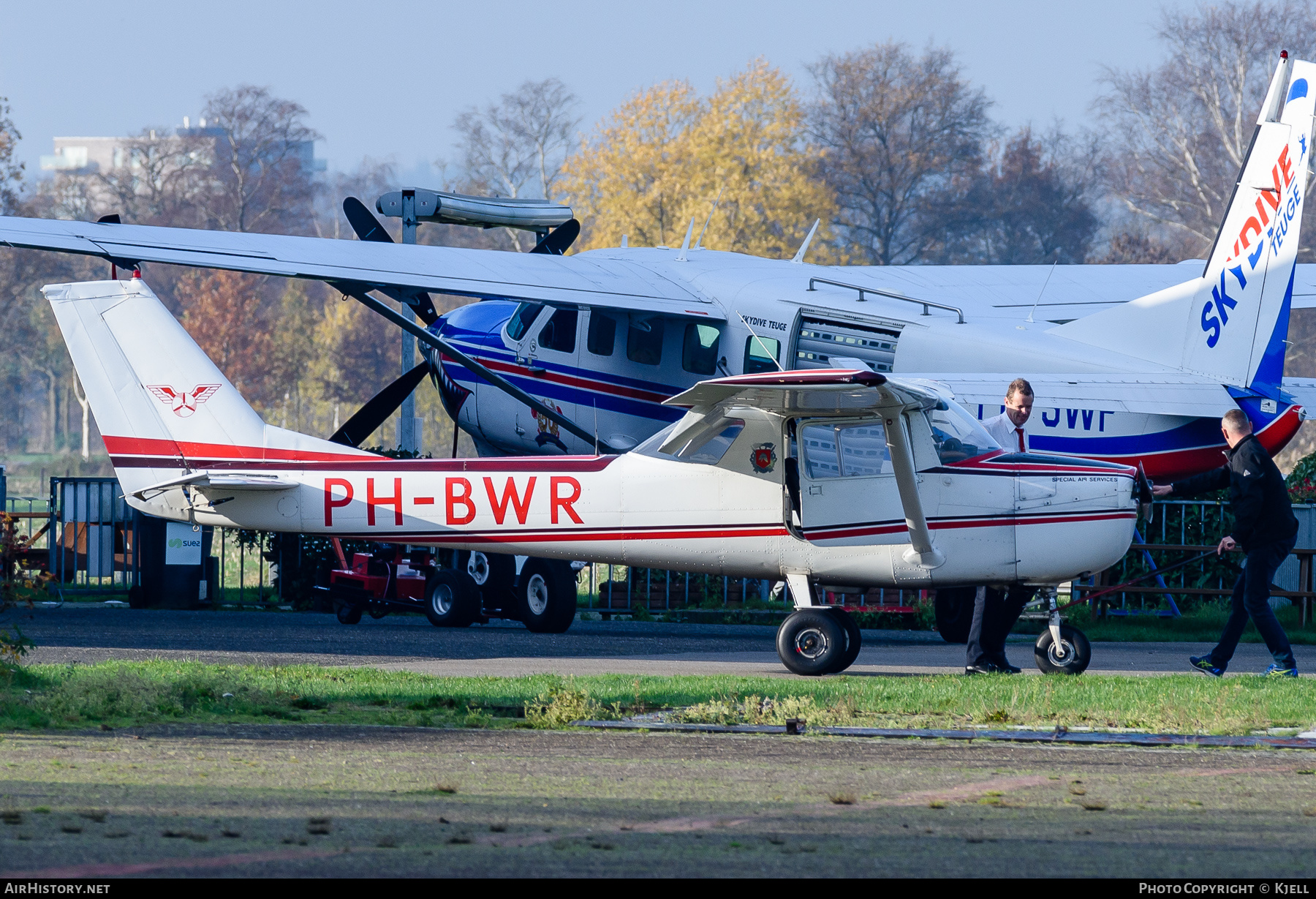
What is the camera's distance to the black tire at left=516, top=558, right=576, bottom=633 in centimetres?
A: 1531

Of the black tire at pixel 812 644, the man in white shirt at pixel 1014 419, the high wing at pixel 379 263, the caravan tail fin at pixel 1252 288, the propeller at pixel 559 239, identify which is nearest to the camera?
the black tire at pixel 812 644

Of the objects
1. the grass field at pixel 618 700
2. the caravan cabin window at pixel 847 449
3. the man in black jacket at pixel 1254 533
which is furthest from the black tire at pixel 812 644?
the man in black jacket at pixel 1254 533

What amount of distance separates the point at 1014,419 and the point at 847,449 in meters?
1.57

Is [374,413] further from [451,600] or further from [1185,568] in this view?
[1185,568]

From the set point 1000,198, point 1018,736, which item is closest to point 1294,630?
point 1018,736

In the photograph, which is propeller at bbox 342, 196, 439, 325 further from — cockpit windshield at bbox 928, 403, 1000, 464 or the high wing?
cockpit windshield at bbox 928, 403, 1000, 464

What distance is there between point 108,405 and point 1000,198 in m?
65.4

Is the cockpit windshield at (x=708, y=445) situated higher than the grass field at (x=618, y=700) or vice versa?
the cockpit windshield at (x=708, y=445)

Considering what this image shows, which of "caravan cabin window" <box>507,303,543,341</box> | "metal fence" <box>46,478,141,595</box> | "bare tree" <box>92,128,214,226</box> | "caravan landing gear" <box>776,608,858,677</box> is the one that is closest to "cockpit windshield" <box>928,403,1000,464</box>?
"caravan landing gear" <box>776,608,858,677</box>

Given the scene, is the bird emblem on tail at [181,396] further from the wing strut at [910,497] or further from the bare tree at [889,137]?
the bare tree at [889,137]

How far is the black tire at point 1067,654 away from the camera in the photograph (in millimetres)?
10875

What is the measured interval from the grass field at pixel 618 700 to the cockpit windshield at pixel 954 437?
180cm

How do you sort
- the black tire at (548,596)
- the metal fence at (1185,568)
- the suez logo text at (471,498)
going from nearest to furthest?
the suez logo text at (471,498) → the black tire at (548,596) → the metal fence at (1185,568)

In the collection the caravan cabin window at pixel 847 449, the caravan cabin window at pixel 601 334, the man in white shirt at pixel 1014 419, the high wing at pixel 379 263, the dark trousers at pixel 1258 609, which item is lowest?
the dark trousers at pixel 1258 609
